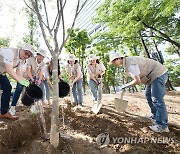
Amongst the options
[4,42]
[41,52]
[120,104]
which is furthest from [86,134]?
[4,42]

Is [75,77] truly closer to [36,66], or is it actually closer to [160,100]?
[36,66]

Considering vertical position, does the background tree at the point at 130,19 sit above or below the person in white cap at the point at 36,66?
above

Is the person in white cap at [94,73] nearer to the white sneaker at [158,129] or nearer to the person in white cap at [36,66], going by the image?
the person in white cap at [36,66]

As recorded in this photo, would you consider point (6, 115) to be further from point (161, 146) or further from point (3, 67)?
point (161, 146)

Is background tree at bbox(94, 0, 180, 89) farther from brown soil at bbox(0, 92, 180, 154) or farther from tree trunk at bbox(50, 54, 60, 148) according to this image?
tree trunk at bbox(50, 54, 60, 148)

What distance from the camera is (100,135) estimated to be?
3.36 meters

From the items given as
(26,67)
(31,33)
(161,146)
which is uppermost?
(31,33)

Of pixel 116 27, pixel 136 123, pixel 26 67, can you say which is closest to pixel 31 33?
pixel 116 27

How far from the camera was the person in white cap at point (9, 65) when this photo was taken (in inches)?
129

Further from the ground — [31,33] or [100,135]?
[31,33]

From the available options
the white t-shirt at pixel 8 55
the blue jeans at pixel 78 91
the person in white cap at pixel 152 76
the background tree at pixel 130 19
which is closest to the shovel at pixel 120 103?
the person in white cap at pixel 152 76

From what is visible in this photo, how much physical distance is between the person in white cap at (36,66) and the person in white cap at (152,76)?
159 cm

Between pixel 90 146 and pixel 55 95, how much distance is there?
2.87ft

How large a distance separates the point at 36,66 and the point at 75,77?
107 cm
